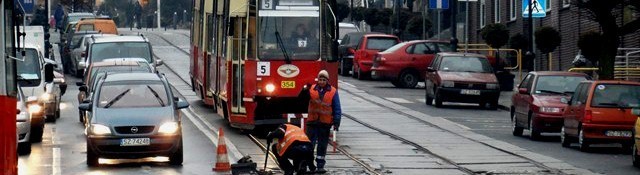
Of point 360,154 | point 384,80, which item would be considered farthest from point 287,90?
point 384,80

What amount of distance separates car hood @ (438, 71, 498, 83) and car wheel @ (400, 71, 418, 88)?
25.6ft

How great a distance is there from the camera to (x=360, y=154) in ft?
86.5

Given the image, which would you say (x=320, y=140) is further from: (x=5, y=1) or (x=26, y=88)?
(x=26, y=88)

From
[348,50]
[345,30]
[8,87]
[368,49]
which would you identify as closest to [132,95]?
[8,87]

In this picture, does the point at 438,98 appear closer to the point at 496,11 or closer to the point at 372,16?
the point at 496,11

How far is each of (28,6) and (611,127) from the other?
22629mm

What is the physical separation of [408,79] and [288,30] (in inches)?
732

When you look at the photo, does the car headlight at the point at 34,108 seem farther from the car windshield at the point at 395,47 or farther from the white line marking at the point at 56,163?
the car windshield at the point at 395,47

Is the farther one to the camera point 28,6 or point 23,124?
point 28,6

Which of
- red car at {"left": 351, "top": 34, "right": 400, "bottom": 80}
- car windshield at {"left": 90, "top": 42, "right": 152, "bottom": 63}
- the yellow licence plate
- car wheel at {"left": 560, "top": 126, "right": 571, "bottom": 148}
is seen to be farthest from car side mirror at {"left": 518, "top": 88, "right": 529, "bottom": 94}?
red car at {"left": 351, "top": 34, "right": 400, "bottom": 80}

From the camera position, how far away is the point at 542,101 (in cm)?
3027

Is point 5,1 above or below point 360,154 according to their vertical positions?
above

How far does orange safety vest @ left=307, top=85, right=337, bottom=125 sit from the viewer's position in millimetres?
23016

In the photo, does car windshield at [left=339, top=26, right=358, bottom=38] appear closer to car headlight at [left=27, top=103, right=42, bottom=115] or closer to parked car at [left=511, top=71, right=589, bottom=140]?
parked car at [left=511, top=71, right=589, bottom=140]
